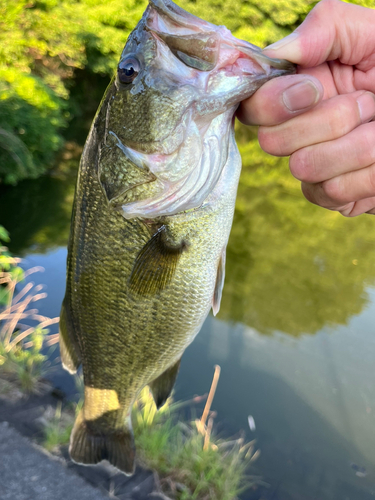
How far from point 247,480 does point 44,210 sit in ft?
23.5

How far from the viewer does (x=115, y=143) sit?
1.41 m

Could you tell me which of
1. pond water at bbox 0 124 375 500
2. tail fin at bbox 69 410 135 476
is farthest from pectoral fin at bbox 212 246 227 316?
pond water at bbox 0 124 375 500

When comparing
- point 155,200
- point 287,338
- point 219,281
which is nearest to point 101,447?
point 219,281

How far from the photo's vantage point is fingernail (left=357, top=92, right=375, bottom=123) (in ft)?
4.42

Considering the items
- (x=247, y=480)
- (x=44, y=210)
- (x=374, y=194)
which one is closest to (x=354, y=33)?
(x=374, y=194)

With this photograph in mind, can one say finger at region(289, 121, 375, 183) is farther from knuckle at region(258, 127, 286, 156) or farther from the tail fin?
the tail fin

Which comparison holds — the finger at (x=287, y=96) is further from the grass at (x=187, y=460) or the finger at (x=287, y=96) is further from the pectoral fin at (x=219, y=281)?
the grass at (x=187, y=460)

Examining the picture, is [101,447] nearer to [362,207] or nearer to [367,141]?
[362,207]

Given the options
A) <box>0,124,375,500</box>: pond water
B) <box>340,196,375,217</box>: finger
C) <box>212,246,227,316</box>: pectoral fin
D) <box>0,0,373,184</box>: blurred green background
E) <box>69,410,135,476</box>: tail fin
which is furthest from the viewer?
<box>0,0,373,184</box>: blurred green background

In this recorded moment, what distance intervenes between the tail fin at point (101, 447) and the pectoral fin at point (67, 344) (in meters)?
0.37

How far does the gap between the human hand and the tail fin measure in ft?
4.98

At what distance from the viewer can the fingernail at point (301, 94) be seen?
120 centimetres

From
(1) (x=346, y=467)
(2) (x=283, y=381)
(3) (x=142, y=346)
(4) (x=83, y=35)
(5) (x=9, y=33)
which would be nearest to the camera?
(3) (x=142, y=346)

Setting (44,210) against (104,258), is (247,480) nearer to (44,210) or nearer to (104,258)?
(104,258)
